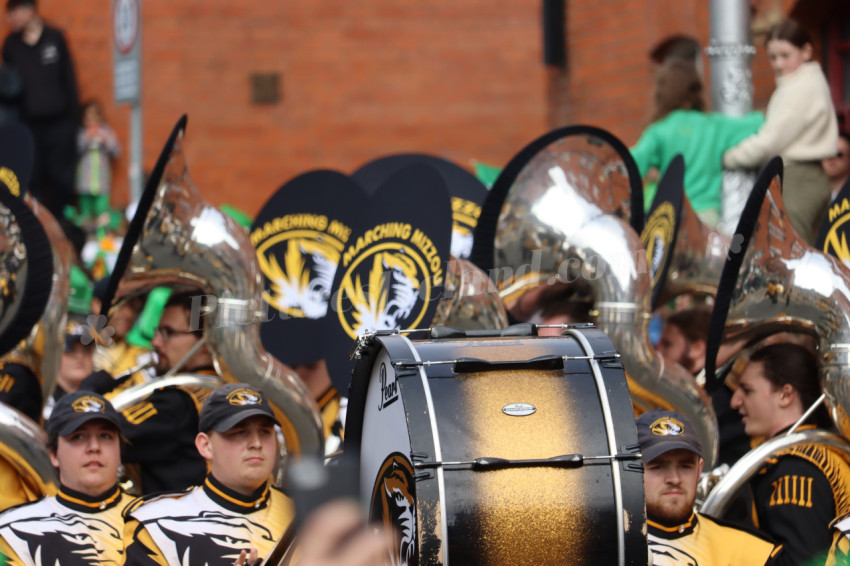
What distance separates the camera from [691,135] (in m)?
5.69

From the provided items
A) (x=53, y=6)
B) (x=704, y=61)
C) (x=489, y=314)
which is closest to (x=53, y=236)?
(x=489, y=314)

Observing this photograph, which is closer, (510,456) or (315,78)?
(510,456)

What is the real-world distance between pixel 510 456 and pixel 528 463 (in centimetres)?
4

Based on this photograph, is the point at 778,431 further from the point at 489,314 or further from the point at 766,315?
the point at 489,314

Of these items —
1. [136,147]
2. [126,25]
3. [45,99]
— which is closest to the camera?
[126,25]

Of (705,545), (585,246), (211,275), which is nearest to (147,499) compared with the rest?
(211,275)

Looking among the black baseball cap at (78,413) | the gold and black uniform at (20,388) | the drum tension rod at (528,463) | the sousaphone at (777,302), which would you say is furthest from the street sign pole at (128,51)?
the drum tension rod at (528,463)

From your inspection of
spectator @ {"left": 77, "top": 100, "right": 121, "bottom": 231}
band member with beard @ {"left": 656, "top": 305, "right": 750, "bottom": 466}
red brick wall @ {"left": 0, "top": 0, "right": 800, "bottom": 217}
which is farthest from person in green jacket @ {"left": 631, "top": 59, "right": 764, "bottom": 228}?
spectator @ {"left": 77, "top": 100, "right": 121, "bottom": 231}

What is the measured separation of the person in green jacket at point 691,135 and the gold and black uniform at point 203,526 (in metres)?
2.68

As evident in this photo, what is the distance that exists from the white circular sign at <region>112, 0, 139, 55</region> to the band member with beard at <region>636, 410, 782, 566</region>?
4.33 meters

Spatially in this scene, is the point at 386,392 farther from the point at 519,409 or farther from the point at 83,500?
the point at 83,500

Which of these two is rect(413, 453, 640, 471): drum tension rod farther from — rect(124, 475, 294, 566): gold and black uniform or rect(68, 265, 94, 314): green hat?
Result: rect(68, 265, 94, 314): green hat

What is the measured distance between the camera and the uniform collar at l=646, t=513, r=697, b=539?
3.36 meters

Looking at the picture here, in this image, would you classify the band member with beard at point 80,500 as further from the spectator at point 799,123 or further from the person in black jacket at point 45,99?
the person in black jacket at point 45,99
